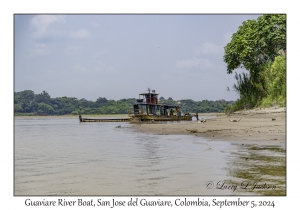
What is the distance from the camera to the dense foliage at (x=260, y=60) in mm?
31302

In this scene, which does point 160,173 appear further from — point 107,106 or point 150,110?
point 107,106

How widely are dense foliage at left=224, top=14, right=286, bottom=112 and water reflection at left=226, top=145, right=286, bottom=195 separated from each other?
60.4 ft

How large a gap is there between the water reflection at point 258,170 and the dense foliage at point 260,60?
18.4 meters

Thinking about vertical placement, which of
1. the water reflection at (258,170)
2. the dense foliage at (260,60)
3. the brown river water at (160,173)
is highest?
the dense foliage at (260,60)

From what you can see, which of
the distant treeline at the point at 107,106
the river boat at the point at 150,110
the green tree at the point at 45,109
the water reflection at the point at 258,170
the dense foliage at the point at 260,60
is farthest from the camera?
the distant treeline at the point at 107,106

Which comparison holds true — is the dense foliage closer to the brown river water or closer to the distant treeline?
the brown river water

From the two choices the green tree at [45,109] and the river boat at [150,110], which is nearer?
the river boat at [150,110]

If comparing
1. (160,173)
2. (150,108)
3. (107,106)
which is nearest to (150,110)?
(150,108)

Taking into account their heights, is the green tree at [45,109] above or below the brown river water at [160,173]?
above

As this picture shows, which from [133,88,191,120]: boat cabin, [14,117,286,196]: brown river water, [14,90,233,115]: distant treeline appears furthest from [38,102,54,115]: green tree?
[14,117,286,196]: brown river water

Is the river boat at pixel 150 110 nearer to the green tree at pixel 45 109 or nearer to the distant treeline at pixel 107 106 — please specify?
the green tree at pixel 45 109

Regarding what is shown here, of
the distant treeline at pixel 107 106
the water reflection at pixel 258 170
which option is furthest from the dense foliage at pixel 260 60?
the distant treeline at pixel 107 106

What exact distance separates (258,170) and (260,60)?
29.5 meters

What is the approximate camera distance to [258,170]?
29.2 ft
